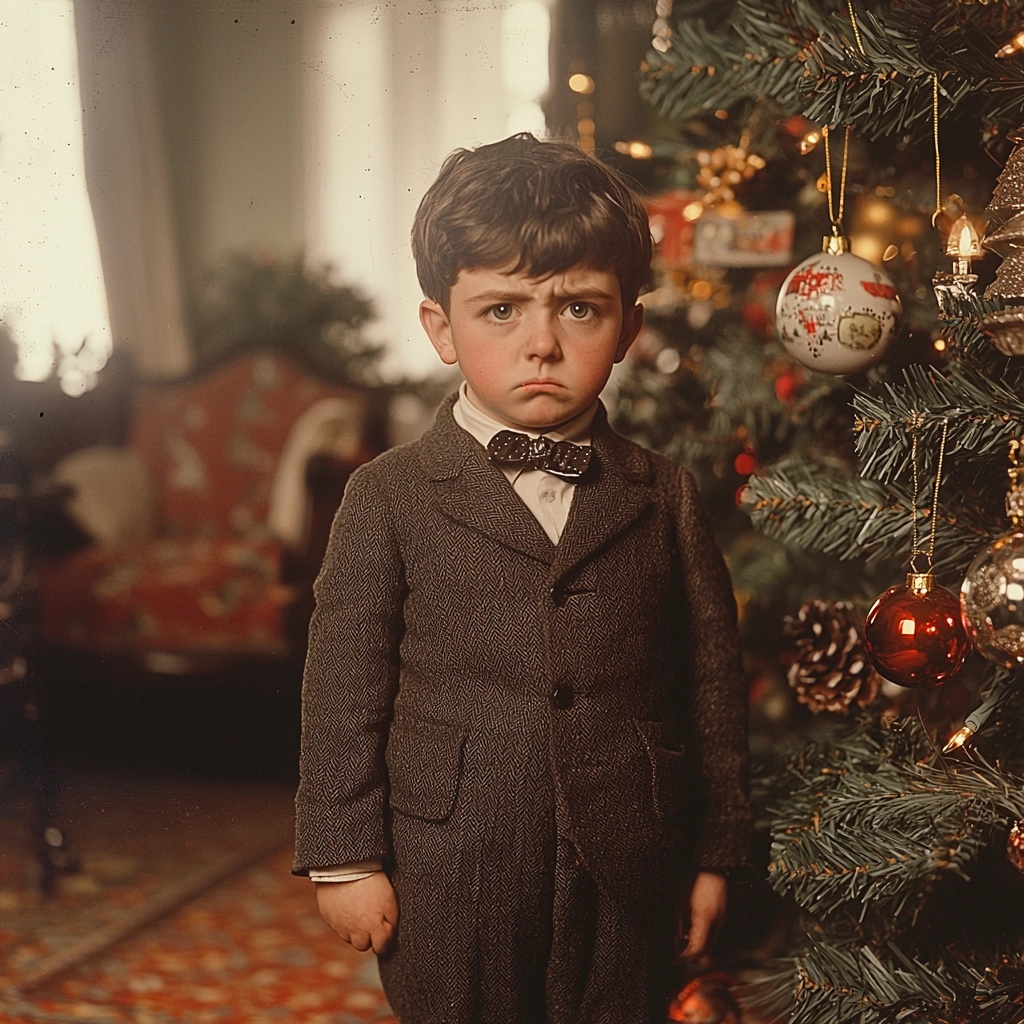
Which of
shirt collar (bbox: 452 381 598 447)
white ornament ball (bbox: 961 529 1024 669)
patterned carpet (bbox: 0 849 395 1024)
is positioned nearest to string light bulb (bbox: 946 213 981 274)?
white ornament ball (bbox: 961 529 1024 669)

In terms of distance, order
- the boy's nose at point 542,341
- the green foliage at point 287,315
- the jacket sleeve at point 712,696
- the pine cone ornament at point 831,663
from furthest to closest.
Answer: the green foliage at point 287,315
the pine cone ornament at point 831,663
the jacket sleeve at point 712,696
the boy's nose at point 542,341

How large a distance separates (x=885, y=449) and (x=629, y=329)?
0.87 ft

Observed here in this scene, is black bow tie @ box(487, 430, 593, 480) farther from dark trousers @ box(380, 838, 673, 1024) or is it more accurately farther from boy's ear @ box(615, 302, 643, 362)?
dark trousers @ box(380, 838, 673, 1024)

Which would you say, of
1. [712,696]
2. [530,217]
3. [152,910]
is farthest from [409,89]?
[152,910]

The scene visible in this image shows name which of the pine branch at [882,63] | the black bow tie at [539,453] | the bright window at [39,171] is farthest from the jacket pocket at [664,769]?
the bright window at [39,171]

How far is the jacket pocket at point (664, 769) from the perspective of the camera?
0.96 meters

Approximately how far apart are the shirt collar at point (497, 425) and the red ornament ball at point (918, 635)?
32 centimetres

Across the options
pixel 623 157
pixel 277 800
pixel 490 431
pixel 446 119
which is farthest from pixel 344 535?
pixel 623 157

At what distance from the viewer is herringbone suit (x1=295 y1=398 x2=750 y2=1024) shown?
935 millimetres

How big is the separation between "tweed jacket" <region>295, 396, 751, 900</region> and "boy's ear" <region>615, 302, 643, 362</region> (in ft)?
0.22

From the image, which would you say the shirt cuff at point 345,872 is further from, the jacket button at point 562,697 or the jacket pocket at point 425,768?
Answer: the jacket button at point 562,697

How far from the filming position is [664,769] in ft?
3.17

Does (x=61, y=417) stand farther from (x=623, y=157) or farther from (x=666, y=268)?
(x=666, y=268)

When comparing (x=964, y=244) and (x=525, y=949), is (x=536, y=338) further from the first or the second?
(x=525, y=949)
